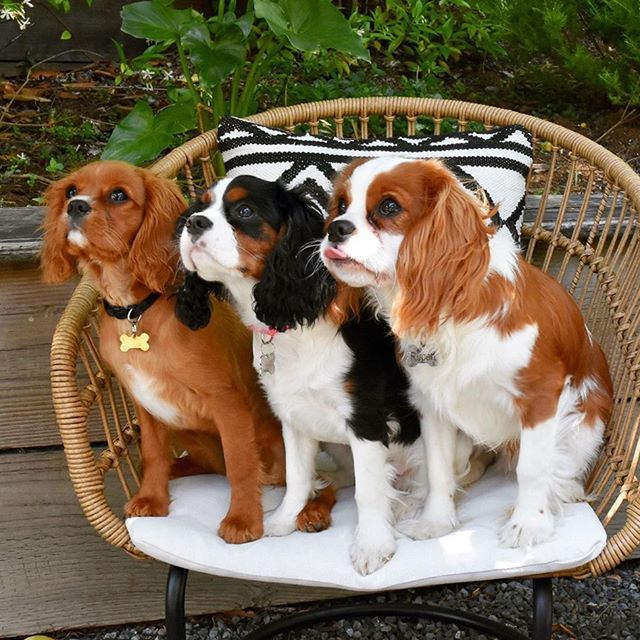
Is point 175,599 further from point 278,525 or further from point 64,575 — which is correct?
point 64,575

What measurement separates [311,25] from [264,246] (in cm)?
101

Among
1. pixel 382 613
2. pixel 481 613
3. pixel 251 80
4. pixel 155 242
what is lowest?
pixel 481 613

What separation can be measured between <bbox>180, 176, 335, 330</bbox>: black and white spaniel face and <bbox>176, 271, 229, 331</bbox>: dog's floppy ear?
0.19ft

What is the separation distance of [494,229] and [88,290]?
2.96 feet

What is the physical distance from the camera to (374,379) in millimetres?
2043

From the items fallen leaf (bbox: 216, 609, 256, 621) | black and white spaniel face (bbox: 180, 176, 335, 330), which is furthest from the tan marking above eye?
fallen leaf (bbox: 216, 609, 256, 621)

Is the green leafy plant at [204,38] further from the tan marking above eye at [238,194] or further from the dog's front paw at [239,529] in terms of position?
the dog's front paw at [239,529]

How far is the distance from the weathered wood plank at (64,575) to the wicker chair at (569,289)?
158mm

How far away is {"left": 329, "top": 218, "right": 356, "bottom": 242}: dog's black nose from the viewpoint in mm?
Result: 1733

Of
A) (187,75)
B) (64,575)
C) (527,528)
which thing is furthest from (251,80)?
(527,528)

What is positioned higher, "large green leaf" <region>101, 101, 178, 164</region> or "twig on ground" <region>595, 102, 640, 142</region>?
"large green leaf" <region>101, 101, 178, 164</region>

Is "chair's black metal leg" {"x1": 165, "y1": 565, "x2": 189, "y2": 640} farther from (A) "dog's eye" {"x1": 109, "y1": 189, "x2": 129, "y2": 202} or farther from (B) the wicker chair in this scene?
(A) "dog's eye" {"x1": 109, "y1": 189, "x2": 129, "y2": 202}

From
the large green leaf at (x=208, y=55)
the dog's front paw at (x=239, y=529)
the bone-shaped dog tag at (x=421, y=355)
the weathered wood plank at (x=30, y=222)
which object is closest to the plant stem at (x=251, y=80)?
the large green leaf at (x=208, y=55)

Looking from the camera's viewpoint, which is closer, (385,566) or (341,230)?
(341,230)
